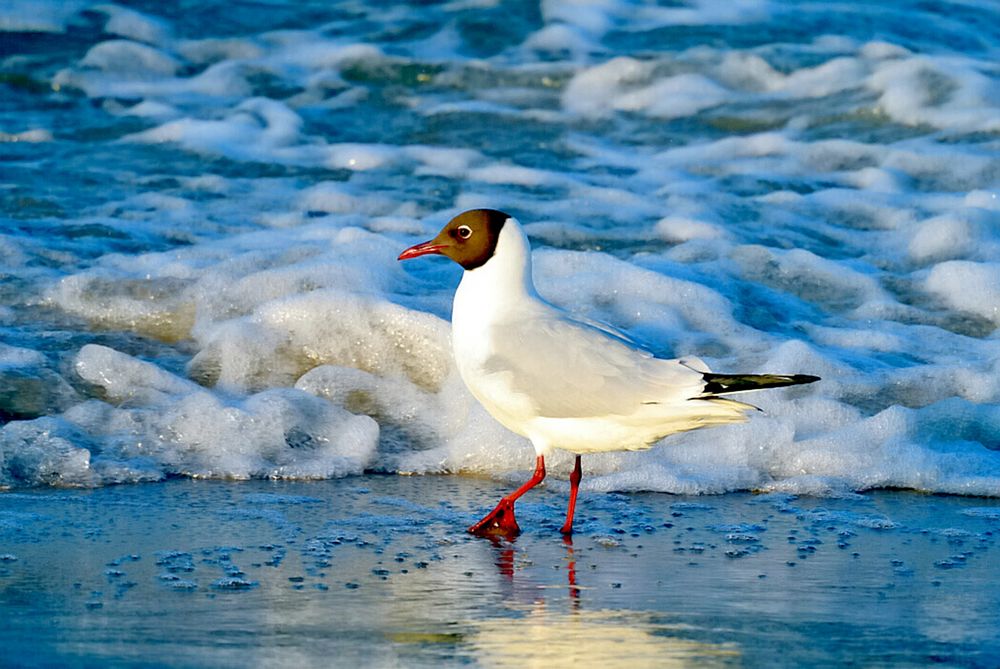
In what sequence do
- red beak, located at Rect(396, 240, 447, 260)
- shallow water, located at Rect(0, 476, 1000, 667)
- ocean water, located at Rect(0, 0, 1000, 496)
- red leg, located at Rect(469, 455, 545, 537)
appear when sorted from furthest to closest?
ocean water, located at Rect(0, 0, 1000, 496) → red beak, located at Rect(396, 240, 447, 260) → red leg, located at Rect(469, 455, 545, 537) → shallow water, located at Rect(0, 476, 1000, 667)

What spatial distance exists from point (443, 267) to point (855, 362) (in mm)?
2188

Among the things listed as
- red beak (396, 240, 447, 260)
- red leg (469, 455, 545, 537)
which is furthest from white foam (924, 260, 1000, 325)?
red leg (469, 455, 545, 537)

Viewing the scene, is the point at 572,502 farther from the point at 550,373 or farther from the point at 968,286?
the point at 968,286

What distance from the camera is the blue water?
373 cm

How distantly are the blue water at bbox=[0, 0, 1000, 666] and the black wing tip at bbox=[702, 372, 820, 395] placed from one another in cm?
49

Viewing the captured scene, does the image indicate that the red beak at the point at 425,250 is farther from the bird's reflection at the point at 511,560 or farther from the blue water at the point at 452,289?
the bird's reflection at the point at 511,560

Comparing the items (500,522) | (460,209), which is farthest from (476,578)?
(460,209)

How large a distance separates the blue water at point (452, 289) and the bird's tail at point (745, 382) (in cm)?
49

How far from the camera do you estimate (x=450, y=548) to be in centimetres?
429

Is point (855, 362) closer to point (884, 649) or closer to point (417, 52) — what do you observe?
point (884, 649)

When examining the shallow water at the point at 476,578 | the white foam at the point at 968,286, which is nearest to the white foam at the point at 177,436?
the shallow water at the point at 476,578

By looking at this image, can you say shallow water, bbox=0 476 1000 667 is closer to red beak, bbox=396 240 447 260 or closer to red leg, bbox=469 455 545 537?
red leg, bbox=469 455 545 537

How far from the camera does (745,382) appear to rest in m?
4.09

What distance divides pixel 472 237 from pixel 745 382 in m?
1.12
